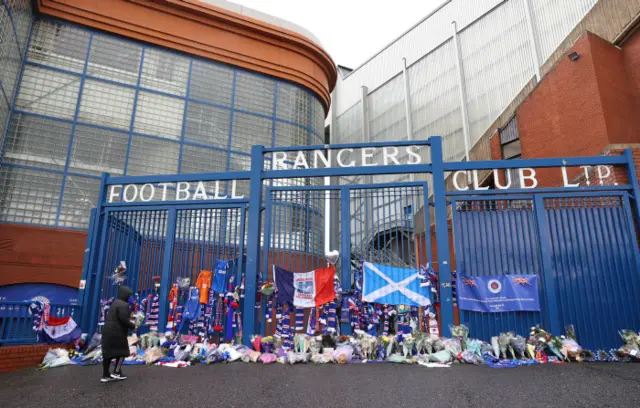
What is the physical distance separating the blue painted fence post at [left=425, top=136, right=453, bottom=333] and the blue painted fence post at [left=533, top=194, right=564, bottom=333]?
5.67 feet

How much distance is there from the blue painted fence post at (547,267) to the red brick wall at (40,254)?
1206 centimetres

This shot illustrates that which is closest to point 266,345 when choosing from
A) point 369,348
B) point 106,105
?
point 369,348

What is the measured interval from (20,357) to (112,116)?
30.1 feet

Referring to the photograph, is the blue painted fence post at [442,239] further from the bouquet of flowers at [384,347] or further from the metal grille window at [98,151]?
the metal grille window at [98,151]

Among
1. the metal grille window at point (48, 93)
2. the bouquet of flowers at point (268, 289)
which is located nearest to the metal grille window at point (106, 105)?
the metal grille window at point (48, 93)

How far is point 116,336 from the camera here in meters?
6.32

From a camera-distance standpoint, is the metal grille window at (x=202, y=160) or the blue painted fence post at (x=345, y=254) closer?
the blue painted fence post at (x=345, y=254)

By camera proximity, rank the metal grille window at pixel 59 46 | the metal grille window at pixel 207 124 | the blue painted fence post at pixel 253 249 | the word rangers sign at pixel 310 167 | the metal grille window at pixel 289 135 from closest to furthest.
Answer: the blue painted fence post at pixel 253 249 → the word rangers sign at pixel 310 167 → the metal grille window at pixel 59 46 → the metal grille window at pixel 207 124 → the metal grille window at pixel 289 135

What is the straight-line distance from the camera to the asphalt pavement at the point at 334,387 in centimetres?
465

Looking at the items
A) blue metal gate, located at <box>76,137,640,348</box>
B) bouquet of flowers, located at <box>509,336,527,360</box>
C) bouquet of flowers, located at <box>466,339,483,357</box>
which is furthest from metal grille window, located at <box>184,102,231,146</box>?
bouquet of flowers, located at <box>509,336,527,360</box>

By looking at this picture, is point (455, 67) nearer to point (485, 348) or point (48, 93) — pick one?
point (48, 93)

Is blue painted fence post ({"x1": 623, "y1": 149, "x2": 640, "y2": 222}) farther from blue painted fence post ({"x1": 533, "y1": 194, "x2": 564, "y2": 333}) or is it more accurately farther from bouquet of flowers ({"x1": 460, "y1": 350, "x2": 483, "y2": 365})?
bouquet of flowers ({"x1": 460, "y1": 350, "x2": 483, "y2": 365})

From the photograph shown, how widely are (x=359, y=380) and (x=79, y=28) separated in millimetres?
14881

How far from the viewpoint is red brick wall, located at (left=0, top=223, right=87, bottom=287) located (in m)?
12.0
